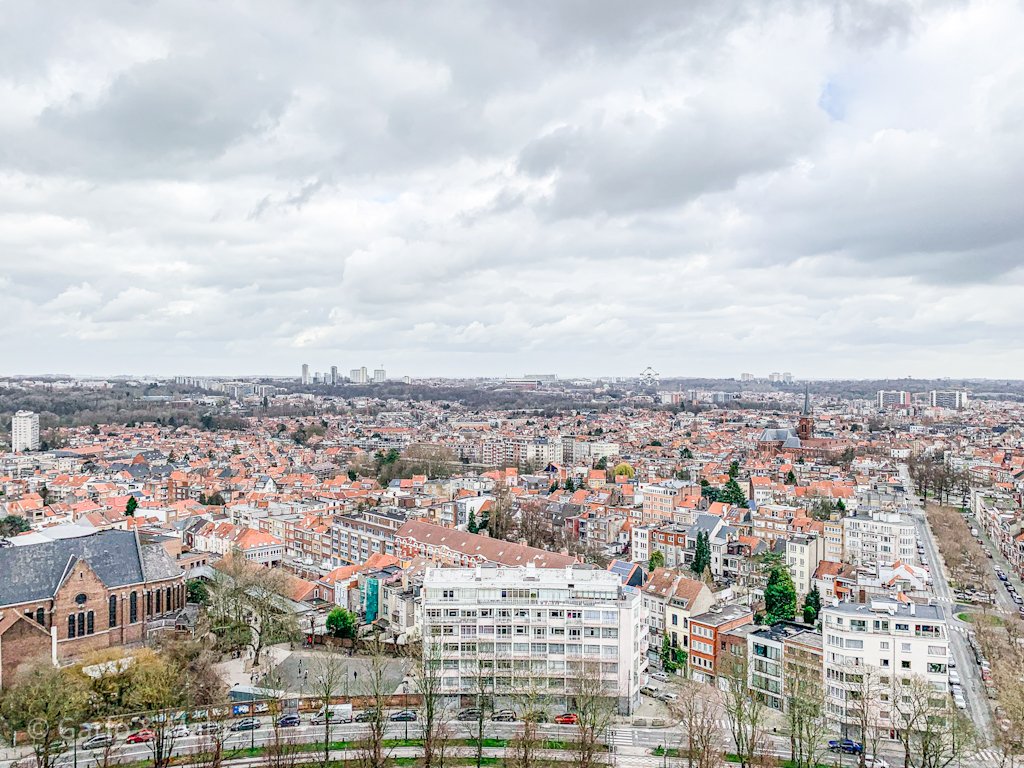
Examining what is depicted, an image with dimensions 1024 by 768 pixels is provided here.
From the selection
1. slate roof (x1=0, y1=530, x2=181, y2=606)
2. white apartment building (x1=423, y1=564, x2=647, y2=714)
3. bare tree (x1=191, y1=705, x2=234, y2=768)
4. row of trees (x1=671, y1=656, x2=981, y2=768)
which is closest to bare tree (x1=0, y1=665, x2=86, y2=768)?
bare tree (x1=191, y1=705, x2=234, y2=768)

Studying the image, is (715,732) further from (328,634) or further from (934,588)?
(934,588)

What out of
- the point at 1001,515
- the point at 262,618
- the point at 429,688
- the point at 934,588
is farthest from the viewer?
the point at 1001,515

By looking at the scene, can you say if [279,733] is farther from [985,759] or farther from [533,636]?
[985,759]

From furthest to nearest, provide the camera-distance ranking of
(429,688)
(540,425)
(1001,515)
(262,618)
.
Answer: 1. (540,425)
2. (1001,515)
3. (262,618)
4. (429,688)

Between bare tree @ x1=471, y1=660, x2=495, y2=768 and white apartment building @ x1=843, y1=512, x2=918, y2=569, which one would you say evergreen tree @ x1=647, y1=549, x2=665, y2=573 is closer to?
white apartment building @ x1=843, y1=512, x2=918, y2=569

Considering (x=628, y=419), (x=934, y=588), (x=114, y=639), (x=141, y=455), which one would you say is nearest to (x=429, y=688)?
(x=114, y=639)

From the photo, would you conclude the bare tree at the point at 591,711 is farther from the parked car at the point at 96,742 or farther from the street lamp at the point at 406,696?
the parked car at the point at 96,742

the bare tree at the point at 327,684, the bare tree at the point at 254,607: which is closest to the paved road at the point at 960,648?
the bare tree at the point at 327,684
